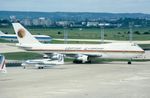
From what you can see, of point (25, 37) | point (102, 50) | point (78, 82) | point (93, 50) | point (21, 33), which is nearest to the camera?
point (78, 82)

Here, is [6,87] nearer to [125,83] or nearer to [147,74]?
[125,83]

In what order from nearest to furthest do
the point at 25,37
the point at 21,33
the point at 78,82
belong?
the point at 78,82, the point at 25,37, the point at 21,33

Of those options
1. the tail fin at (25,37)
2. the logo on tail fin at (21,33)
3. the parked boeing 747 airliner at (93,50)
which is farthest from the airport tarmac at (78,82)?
the logo on tail fin at (21,33)

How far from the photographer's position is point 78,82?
6291cm

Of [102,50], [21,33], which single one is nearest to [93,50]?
[102,50]

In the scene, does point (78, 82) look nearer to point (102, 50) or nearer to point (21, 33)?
point (102, 50)

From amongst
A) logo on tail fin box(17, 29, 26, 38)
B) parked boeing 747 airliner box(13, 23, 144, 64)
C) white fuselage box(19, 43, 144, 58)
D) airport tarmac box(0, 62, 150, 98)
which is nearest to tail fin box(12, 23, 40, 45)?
logo on tail fin box(17, 29, 26, 38)

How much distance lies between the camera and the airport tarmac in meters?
51.4

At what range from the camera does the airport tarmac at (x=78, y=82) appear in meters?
51.4

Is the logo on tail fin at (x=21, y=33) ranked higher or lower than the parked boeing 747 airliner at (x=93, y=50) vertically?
higher

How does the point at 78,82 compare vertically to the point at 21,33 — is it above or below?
below

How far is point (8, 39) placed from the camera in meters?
180

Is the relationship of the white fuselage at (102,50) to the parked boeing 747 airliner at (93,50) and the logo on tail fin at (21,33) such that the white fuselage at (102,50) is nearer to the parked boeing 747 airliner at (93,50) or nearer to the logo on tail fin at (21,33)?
the parked boeing 747 airliner at (93,50)

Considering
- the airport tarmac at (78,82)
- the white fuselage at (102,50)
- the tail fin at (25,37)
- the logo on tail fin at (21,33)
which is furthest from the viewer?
the logo on tail fin at (21,33)
